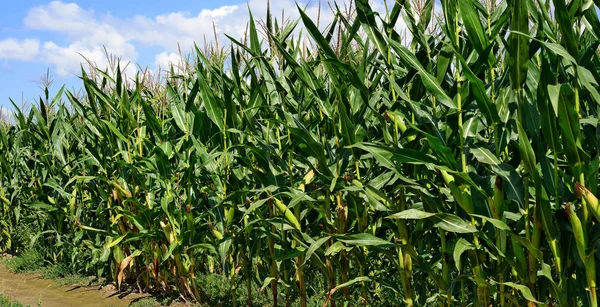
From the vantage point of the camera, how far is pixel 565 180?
265 centimetres

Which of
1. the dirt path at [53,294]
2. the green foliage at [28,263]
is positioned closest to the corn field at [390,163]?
the dirt path at [53,294]

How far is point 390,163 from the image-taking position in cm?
302

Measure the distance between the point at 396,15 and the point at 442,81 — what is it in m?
0.53

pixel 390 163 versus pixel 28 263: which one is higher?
pixel 390 163

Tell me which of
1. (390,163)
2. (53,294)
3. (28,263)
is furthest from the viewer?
(28,263)

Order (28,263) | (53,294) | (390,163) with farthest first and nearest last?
(28,263), (53,294), (390,163)

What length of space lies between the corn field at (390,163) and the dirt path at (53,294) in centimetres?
31

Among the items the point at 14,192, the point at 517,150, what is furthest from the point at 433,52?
the point at 14,192

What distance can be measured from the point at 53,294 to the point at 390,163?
14.9ft

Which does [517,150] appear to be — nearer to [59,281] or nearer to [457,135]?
[457,135]

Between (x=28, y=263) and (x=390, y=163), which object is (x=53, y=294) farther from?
(x=390, y=163)

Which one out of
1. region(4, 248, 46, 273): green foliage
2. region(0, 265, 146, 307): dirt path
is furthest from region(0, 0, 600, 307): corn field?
region(4, 248, 46, 273): green foliage

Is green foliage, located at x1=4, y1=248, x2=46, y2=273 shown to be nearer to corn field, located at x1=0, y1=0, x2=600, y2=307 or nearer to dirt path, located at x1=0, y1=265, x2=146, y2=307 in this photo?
dirt path, located at x1=0, y1=265, x2=146, y2=307

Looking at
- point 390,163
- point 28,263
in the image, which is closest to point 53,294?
point 28,263
